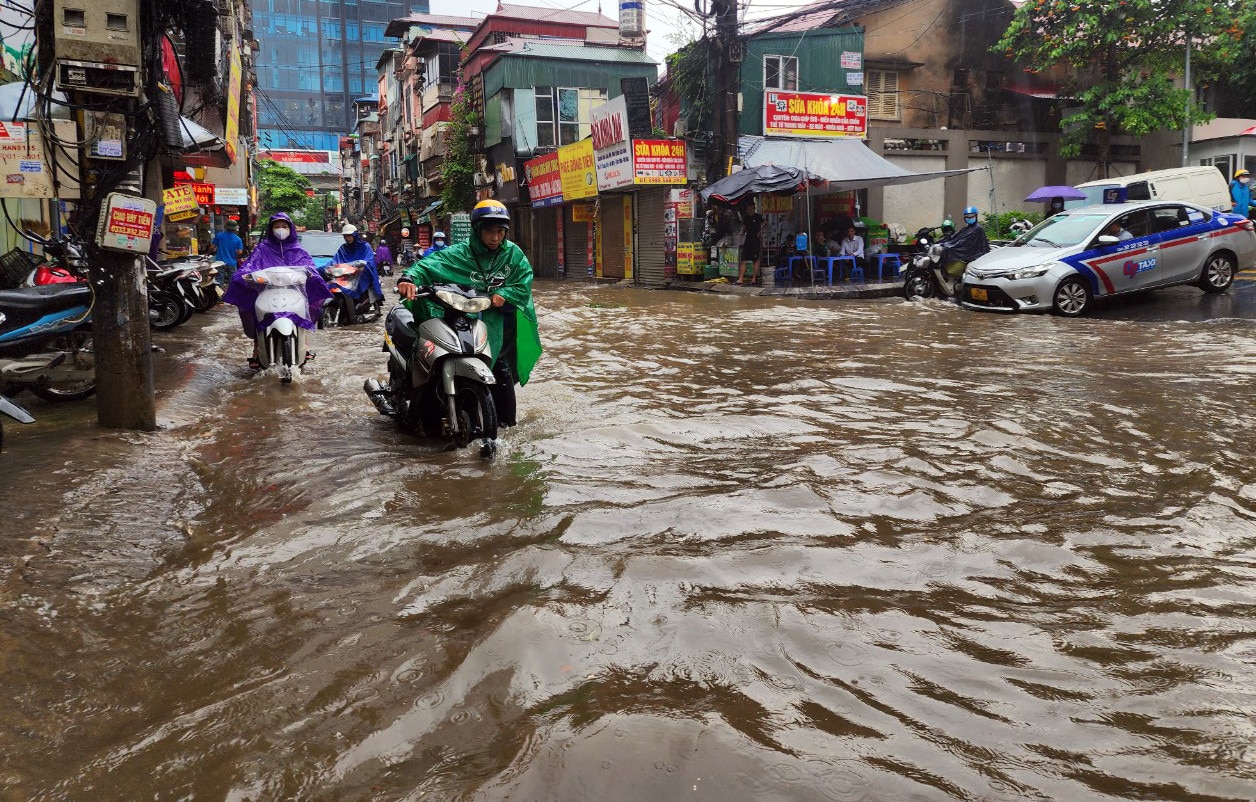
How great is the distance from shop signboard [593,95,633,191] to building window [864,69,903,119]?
6914mm

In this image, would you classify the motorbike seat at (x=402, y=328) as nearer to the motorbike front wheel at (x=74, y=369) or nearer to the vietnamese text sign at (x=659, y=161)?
the motorbike front wheel at (x=74, y=369)

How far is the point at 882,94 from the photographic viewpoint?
80.7ft

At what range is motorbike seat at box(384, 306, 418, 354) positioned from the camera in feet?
20.7

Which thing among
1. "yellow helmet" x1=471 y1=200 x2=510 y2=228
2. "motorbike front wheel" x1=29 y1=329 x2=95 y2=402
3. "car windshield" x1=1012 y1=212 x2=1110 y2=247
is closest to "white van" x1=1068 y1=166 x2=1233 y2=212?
"car windshield" x1=1012 y1=212 x2=1110 y2=247

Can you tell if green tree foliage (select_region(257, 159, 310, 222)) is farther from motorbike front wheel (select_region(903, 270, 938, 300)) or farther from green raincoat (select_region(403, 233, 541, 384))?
green raincoat (select_region(403, 233, 541, 384))

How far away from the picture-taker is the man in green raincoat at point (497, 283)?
575cm

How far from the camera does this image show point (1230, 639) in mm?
2928

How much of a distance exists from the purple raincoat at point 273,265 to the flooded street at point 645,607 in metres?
2.07

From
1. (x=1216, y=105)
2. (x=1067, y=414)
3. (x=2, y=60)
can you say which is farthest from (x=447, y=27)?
(x=1067, y=414)

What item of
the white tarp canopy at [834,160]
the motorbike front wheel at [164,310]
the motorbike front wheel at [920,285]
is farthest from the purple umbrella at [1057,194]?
the motorbike front wheel at [164,310]

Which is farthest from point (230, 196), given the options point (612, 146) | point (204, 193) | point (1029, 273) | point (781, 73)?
point (1029, 273)

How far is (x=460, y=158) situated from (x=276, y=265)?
100 feet

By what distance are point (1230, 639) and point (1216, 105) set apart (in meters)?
31.6

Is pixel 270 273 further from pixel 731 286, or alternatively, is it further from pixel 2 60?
pixel 731 286
